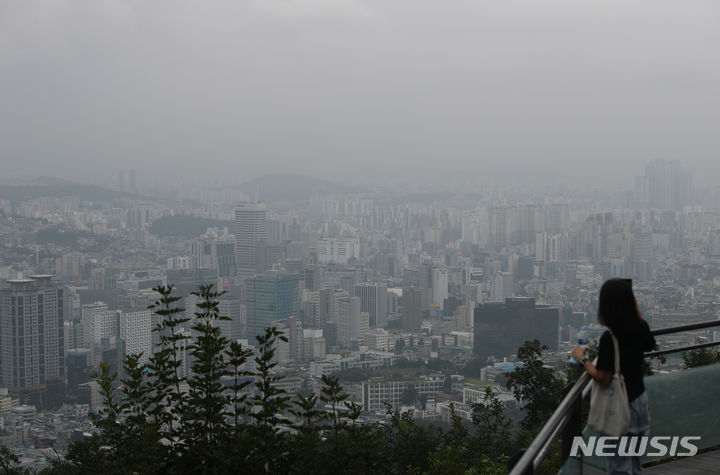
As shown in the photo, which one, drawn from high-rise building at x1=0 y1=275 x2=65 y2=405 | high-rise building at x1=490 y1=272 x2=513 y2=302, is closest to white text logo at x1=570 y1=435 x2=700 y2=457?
high-rise building at x1=0 y1=275 x2=65 y2=405

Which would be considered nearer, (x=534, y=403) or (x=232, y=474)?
(x=232, y=474)

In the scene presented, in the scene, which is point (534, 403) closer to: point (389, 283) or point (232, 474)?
point (232, 474)

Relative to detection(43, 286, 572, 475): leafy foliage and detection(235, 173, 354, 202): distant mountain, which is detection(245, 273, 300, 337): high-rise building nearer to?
detection(235, 173, 354, 202): distant mountain

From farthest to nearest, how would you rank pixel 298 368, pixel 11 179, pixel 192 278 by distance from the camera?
pixel 11 179, pixel 192 278, pixel 298 368

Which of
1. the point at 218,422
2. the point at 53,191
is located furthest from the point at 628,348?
the point at 53,191

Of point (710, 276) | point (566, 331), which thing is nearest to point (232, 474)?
point (566, 331)

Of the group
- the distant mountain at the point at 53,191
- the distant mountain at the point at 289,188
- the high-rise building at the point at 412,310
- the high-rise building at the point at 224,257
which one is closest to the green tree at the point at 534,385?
the high-rise building at the point at 412,310

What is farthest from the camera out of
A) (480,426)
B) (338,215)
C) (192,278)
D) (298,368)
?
(338,215)
